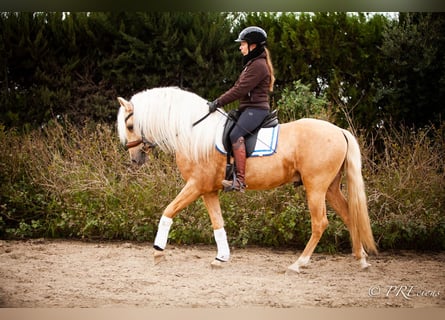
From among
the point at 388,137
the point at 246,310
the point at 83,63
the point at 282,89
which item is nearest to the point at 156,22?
the point at 83,63

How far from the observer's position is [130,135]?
16.2ft

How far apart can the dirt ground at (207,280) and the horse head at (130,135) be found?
98cm

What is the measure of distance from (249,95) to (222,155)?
543 millimetres

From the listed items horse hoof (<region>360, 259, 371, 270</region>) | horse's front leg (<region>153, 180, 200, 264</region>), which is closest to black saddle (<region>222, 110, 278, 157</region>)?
horse's front leg (<region>153, 180, 200, 264</region>)

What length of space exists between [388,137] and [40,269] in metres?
3.59

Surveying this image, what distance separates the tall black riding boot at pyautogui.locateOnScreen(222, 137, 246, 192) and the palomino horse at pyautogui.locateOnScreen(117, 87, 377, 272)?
121mm

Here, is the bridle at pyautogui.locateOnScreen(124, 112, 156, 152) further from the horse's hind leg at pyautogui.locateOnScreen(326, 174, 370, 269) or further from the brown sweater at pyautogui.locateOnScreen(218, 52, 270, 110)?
the horse's hind leg at pyautogui.locateOnScreen(326, 174, 370, 269)

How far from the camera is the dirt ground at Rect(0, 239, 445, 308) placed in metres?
4.53

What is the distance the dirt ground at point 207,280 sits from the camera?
453cm

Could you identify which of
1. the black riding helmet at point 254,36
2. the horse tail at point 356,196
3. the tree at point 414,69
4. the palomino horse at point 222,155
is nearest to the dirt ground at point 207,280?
the palomino horse at point 222,155

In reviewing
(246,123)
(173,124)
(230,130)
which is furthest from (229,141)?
(173,124)

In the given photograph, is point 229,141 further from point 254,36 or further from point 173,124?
point 254,36

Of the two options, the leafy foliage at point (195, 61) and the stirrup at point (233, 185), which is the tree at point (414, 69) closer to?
the leafy foliage at point (195, 61)

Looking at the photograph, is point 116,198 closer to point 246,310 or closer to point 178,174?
point 178,174
